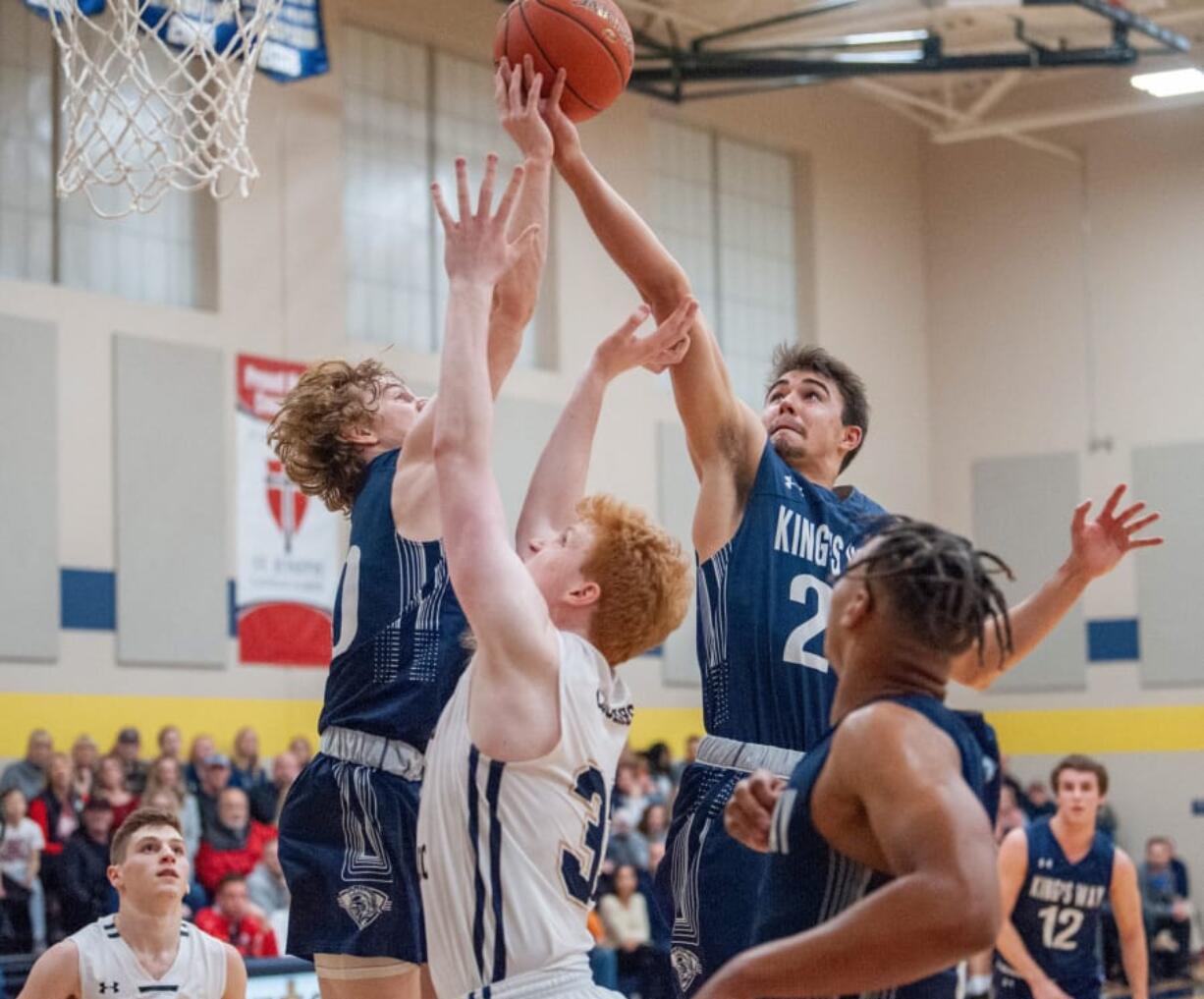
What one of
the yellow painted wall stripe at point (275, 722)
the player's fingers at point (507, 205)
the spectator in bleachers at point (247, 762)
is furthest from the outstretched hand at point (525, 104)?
the spectator in bleachers at point (247, 762)

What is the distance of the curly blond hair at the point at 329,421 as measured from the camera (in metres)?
5.14

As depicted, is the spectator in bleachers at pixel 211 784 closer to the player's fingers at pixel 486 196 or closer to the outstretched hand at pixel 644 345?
the outstretched hand at pixel 644 345

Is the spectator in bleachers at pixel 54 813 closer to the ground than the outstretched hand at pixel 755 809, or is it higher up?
closer to the ground

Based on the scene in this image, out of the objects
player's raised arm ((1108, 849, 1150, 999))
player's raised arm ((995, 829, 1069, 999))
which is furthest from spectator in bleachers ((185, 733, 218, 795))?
player's raised arm ((1108, 849, 1150, 999))

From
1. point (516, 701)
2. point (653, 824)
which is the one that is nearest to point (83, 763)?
point (653, 824)

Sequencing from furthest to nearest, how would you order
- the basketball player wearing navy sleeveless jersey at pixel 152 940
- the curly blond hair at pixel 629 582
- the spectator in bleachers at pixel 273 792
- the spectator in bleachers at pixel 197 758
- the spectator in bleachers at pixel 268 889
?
the spectator in bleachers at pixel 273 792 < the spectator in bleachers at pixel 197 758 < the spectator in bleachers at pixel 268 889 < the basketball player wearing navy sleeveless jersey at pixel 152 940 < the curly blond hair at pixel 629 582

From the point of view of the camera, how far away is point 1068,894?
29.4 ft

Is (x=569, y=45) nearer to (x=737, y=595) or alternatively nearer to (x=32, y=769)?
(x=737, y=595)

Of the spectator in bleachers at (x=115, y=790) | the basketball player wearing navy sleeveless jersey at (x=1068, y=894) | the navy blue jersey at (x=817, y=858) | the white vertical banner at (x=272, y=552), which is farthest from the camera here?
the white vertical banner at (x=272, y=552)

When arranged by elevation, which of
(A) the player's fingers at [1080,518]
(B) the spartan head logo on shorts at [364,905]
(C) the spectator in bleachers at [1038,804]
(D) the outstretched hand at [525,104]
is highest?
(D) the outstretched hand at [525,104]

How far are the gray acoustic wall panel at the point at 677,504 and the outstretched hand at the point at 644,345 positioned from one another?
48.7ft

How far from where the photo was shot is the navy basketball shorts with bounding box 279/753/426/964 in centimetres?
483

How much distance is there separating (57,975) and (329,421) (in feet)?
8.10

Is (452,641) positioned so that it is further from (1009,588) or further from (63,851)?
(1009,588)
